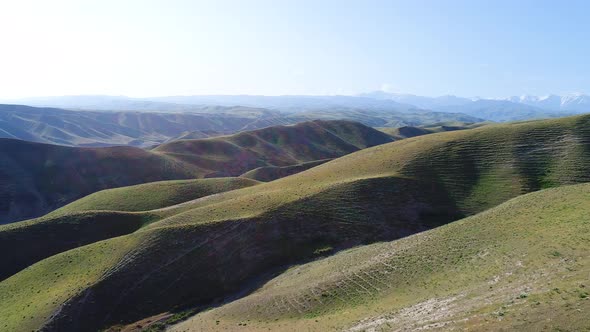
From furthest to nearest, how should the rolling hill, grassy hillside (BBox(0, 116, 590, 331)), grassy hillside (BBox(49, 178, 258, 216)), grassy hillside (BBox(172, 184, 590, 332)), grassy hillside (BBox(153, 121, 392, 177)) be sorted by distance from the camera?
grassy hillside (BBox(153, 121, 392, 177))
grassy hillside (BBox(49, 178, 258, 216))
the rolling hill
grassy hillside (BBox(0, 116, 590, 331))
grassy hillside (BBox(172, 184, 590, 332))

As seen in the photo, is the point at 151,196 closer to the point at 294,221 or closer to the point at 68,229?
the point at 68,229

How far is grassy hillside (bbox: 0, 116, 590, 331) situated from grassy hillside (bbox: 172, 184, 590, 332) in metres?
6.91

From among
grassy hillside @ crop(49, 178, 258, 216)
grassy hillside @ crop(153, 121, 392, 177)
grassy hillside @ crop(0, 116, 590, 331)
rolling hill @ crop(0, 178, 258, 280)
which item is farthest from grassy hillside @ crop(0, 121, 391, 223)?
grassy hillside @ crop(0, 116, 590, 331)

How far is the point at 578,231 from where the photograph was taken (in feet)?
113

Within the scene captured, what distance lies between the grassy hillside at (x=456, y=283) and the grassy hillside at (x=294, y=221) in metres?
6.91

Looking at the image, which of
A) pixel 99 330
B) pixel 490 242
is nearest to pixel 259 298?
pixel 99 330

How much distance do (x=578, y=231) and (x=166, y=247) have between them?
4899 cm

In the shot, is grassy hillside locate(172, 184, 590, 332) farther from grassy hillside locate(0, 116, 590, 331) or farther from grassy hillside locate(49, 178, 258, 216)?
grassy hillside locate(49, 178, 258, 216)

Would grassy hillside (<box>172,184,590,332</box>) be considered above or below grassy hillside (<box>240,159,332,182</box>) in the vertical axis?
above

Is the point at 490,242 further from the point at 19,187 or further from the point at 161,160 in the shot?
the point at 19,187

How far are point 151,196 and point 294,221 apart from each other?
45457mm

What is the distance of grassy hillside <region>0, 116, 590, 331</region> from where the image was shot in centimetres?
4741

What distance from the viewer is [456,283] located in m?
32.3

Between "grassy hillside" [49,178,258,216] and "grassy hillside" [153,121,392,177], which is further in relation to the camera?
"grassy hillside" [153,121,392,177]
